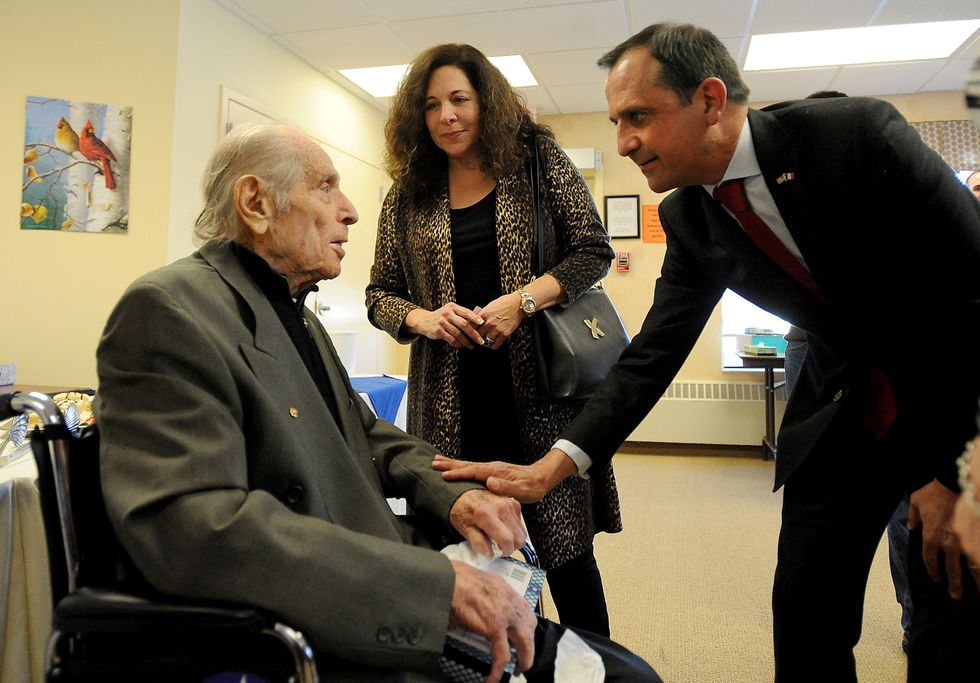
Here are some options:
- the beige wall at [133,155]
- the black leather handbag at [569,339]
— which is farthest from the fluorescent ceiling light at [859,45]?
the black leather handbag at [569,339]

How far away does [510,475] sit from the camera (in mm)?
1250

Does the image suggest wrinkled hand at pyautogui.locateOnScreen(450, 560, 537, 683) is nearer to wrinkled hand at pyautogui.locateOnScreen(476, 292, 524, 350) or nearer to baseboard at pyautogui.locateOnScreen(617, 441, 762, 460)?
wrinkled hand at pyautogui.locateOnScreen(476, 292, 524, 350)

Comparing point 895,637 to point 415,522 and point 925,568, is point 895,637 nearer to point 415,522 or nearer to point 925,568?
point 925,568

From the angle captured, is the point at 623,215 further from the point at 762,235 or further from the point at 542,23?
the point at 762,235

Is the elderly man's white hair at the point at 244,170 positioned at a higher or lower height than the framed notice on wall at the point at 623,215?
lower

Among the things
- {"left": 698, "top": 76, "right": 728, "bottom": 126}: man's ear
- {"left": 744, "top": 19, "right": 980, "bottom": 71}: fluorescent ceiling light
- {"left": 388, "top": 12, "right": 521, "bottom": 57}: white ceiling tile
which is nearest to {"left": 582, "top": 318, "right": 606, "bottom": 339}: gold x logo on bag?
{"left": 698, "top": 76, "right": 728, "bottom": 126}: man's ear

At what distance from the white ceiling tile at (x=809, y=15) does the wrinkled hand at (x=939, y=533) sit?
3.61 metres

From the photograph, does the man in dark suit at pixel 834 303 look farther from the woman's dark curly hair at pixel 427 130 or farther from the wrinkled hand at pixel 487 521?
the woman's dark curly hair at pixel 427 130

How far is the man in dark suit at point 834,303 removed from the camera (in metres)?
1.03

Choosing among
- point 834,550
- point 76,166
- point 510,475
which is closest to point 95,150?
point 76,166

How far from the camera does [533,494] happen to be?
1255 mm

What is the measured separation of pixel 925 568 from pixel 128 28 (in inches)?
155

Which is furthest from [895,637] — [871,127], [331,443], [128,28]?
[128,28]

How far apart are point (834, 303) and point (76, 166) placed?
362 cm
